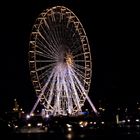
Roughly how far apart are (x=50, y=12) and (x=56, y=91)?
9176 millimetres

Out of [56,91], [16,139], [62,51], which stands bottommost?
[16,139]

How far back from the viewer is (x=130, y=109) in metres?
106

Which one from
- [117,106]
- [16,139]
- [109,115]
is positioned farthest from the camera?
[117,106]

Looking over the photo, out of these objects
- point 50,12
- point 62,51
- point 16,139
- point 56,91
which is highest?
point 50,12

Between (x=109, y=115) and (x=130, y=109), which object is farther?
(x=130, y=109)

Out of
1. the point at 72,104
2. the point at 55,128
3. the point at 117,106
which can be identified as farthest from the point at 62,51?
the point at 117,106

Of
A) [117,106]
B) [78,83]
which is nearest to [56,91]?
[78,83]

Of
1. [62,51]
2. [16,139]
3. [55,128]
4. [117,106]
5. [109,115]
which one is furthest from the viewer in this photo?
[117,106]

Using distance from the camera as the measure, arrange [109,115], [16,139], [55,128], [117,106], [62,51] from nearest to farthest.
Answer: [16,139] → [62,51] → [55,128] → [109,115] → [117,106]

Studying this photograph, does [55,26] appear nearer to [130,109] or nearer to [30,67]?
[30,67]

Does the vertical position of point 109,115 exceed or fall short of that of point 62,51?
it falls short

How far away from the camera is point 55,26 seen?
211ft

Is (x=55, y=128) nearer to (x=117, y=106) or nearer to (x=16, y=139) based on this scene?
(x=16, y=139)

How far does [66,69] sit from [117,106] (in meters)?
45.0
